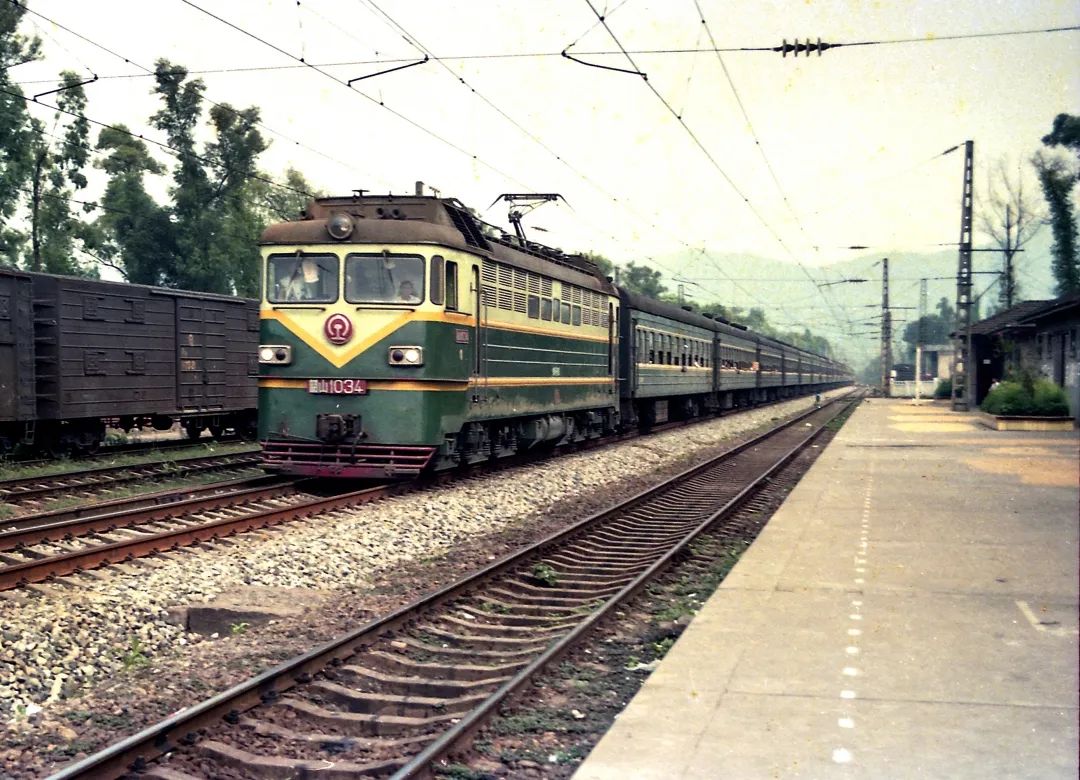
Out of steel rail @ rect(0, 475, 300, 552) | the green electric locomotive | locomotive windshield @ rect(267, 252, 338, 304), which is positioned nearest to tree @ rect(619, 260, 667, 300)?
the green electric locomotive

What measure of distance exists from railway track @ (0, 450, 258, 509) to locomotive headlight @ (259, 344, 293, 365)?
2.80 metres

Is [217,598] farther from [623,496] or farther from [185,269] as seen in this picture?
[185,269]

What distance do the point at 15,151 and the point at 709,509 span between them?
29707 mm

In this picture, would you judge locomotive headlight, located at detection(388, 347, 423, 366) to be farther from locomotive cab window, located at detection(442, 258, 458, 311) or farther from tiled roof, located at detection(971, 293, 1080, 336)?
tiled roof, located at detection(971, 293, 1080, 336)

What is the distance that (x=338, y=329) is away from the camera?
13.4m

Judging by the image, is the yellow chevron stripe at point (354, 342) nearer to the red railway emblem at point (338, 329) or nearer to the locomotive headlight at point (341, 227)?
the red railway emblem at point (338, 329)

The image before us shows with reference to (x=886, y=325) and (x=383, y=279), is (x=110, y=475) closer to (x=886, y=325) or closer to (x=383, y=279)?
(x=383, y=279)

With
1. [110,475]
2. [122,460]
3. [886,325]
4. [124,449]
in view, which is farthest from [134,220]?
[886,325]

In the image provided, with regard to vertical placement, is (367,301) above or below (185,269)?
below

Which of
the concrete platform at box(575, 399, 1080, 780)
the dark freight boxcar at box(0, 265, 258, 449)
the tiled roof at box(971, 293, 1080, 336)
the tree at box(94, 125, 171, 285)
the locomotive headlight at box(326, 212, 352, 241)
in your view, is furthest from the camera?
the tree at box(94, 125, 171, 285)

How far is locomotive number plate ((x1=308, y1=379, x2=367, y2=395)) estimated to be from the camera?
43.5ft

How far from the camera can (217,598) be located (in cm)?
820

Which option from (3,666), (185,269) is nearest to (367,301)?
(3,666)

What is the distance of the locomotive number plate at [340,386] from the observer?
1327 cm
